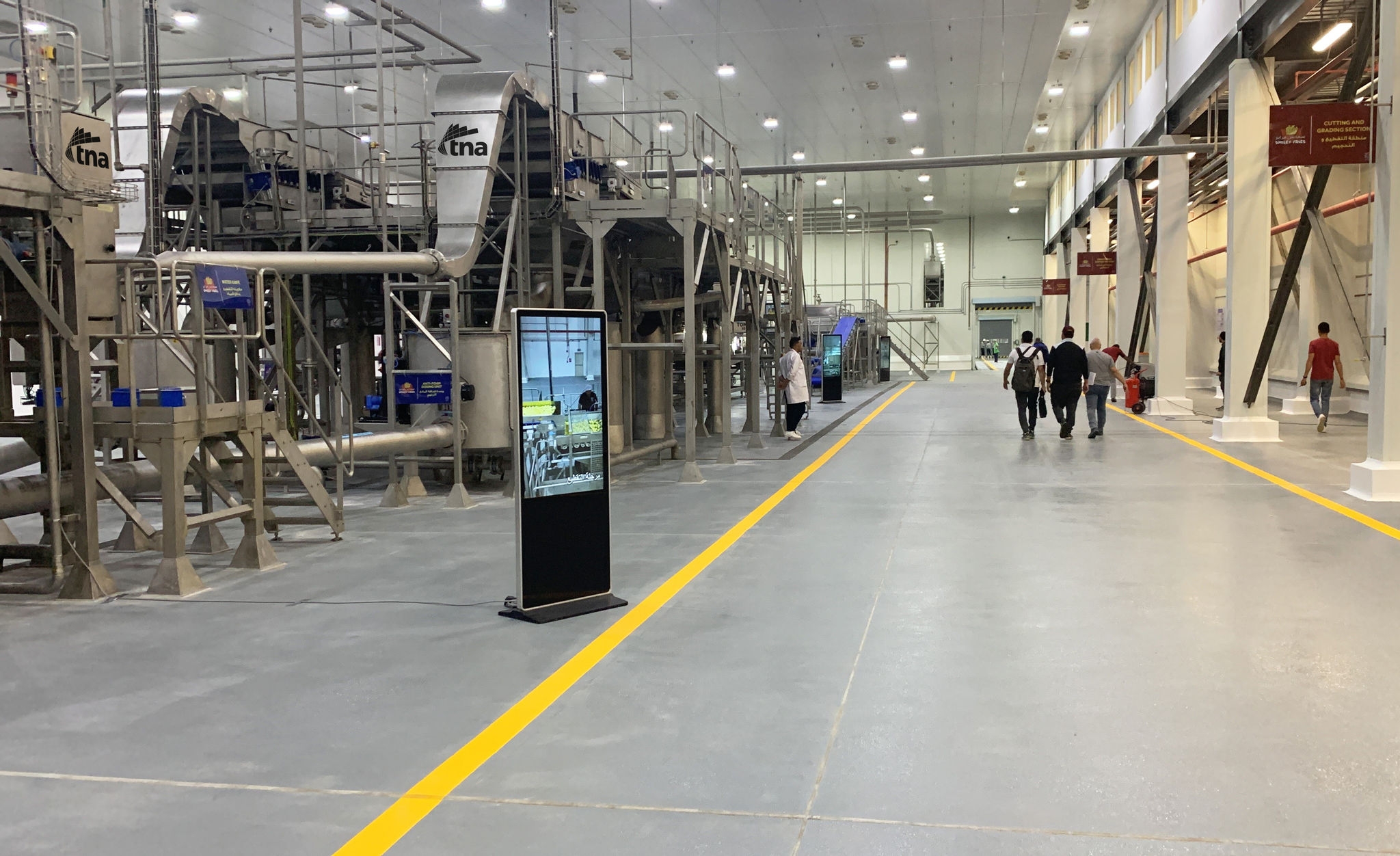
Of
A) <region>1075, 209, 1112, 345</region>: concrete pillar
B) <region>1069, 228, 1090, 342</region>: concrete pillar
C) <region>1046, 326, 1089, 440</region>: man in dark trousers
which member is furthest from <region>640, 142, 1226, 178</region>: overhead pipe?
<region>1069, 228, 1090, 342</region>: concrete pillar

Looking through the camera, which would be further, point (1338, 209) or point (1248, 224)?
point (1338, 209)

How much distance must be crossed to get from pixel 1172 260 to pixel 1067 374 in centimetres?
700

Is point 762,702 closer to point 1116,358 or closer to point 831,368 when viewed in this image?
point 1116,358

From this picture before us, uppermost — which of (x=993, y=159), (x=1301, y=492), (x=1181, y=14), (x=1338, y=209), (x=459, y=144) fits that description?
(x=1181, y=14)

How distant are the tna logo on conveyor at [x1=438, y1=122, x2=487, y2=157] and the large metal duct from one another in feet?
10.6

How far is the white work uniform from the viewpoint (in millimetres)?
17000

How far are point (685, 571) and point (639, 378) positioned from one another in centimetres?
1056

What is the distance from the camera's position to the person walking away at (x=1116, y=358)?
76.1 feet

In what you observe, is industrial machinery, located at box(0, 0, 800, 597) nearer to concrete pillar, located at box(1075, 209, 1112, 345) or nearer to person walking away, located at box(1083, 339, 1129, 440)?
person walking away, located at box(1083, 339, 1129, 440)

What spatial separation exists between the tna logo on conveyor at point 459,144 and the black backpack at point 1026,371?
9416 mm

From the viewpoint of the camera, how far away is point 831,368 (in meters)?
28.6

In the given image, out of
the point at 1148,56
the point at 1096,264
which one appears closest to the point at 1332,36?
the point at 1148,56

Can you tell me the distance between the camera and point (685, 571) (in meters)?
7.41

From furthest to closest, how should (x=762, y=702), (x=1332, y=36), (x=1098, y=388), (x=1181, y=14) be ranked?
1. (x=1181, y=14)
2. (x=1098, y=388)
3. (x=1332, y=36)
4. (x=762, y=702)
